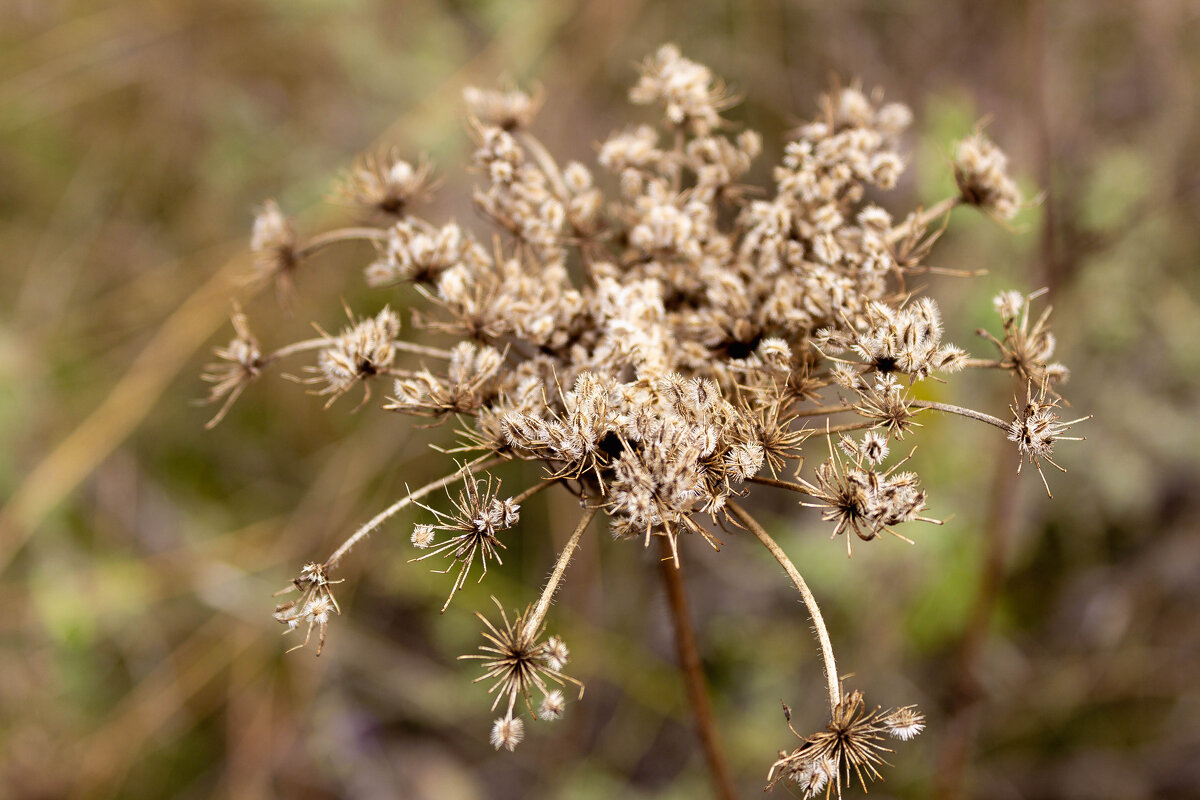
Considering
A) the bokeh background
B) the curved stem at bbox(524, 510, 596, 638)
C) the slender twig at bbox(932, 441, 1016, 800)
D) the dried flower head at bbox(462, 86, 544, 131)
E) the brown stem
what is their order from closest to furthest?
1. the curved stem at bbox(524, 510, 596, 638)
2. the brown stem
3. the dried flower head at bbox(462, 86, 544, 131)
4. the slender twig at bbox(932, 441, 1016, 800)
5. the bokeh background

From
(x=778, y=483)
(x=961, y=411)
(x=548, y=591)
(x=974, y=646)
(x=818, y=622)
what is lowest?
(x=548, y=591)

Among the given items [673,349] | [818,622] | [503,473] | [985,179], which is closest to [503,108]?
[673,349]

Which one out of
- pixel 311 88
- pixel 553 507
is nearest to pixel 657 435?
pixel 553 507

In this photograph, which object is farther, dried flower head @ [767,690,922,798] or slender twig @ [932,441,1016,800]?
slender twig @ [932,441,1016,800]

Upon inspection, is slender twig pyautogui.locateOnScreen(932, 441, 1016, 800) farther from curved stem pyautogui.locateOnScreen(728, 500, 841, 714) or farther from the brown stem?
curved stem pyautogui.locateOnScreen(728, 500, 841, 714)

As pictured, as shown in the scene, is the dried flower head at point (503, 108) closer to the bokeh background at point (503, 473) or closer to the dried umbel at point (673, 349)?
the dried umbel at point (673, 349)

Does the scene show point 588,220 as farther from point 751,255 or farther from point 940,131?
point 940,131

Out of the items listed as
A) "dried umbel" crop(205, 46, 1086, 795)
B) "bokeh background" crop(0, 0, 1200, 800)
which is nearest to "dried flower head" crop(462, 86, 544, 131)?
"dried umbel" crop(205, 46, 1086, 795)

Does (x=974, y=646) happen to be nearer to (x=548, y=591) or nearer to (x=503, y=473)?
(x=503, y=473)

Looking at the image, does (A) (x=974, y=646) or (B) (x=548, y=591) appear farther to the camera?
(A) (x=974, y=646)
